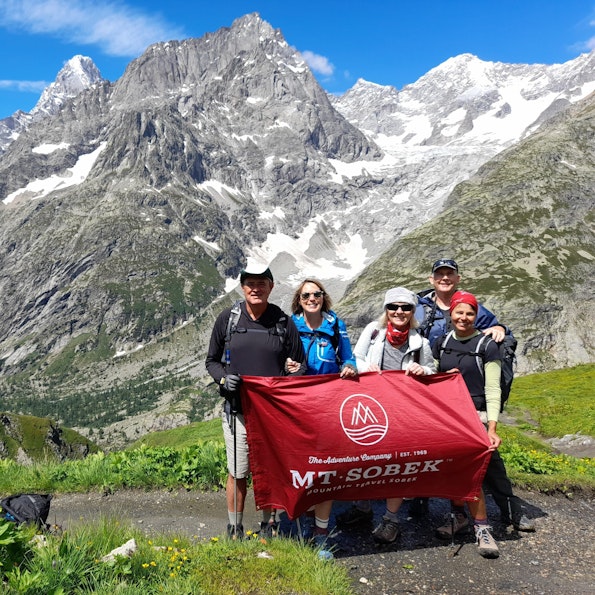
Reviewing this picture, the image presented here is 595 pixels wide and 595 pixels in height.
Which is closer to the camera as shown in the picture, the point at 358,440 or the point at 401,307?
the point at 358,440

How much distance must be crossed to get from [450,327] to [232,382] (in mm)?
4983

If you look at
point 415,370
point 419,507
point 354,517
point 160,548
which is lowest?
point 419,507

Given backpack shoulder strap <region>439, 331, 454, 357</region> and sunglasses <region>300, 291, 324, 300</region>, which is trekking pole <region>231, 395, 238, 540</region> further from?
backpack shoulder strap <region>439, 331, 454, 357</region>

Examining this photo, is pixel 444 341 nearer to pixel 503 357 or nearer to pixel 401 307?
pixel 503 357

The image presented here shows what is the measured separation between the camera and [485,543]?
28.4 feet

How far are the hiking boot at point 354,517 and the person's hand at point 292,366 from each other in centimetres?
356

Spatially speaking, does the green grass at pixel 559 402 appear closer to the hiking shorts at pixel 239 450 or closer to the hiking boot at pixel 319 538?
the hiking boot at pixel 319 538

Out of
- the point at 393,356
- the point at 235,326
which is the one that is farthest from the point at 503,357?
the point at 235,326

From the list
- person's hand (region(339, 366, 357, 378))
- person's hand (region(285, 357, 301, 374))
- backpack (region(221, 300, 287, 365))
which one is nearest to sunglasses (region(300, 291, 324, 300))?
backpack (region(221, 300, 287, 365))

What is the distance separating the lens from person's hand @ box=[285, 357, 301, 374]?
8.93 metres

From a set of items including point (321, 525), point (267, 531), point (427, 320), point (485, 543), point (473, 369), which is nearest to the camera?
point (321, 525)

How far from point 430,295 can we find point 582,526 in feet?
20.4

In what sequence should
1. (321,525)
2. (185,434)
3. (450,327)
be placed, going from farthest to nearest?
1. (185,434)
2. (450,327)
3. (321,525)

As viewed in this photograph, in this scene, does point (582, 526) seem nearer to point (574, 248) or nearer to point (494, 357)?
point (494, 357)
